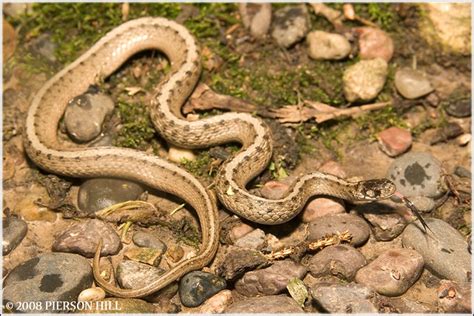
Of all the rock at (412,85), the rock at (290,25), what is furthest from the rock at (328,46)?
the rock at (412,85)

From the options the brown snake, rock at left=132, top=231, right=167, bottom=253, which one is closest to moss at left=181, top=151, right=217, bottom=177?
the brown snake

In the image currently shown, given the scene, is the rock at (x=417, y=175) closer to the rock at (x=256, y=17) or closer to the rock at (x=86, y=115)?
the rock at (x=256, y=17)

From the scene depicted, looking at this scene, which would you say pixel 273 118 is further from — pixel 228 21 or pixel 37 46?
pixel 37 46

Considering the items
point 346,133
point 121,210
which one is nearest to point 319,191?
point 346,133

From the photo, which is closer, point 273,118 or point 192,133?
point 192,133

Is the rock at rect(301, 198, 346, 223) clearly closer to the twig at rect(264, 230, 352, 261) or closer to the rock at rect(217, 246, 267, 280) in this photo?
the twig at rect(264, 230, 352, 261)
